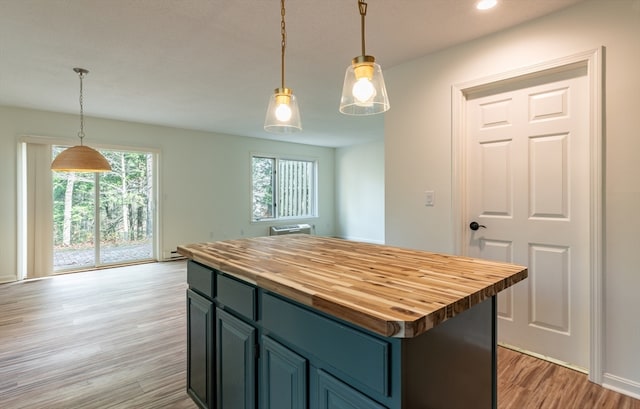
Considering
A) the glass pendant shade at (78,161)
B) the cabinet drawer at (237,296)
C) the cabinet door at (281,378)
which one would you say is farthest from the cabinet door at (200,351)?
the glass pendant shade at (78,161)

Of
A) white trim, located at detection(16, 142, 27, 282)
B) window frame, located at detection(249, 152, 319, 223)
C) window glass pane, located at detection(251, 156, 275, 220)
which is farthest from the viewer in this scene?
window glass pane, located at detection(251, 156, 275, 220)

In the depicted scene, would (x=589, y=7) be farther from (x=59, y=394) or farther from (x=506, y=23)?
(x=59, y=394)

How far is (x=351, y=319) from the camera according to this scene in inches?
33.5

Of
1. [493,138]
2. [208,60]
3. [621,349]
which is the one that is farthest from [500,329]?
[208,60]

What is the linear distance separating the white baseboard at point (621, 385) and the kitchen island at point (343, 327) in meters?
1.27

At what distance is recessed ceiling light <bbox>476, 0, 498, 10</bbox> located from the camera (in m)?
2.08

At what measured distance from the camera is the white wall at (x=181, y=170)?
14.8ft

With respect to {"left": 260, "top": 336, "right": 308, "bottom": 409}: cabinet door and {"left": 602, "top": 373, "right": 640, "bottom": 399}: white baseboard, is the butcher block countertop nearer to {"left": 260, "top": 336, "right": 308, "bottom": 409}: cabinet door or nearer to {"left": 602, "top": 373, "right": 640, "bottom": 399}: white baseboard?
{"left": 260, "top": 336, "right": 308, "bottom": 409}: cabinet door

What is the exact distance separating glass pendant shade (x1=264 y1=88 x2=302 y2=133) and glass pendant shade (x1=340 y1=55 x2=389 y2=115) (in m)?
0.40

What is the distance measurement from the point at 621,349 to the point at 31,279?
6.57 metres

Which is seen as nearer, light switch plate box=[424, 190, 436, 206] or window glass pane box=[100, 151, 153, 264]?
light switch plate box=[424, 190, 436, 206]

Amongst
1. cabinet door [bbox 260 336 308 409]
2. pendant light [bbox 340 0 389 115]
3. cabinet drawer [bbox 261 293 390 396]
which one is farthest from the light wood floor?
pendant light [bbox 340 0 389 115]

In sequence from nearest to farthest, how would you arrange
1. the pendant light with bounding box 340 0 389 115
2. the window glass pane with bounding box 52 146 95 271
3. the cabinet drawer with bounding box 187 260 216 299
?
1. the pendant light with bounding box 340 0 389 115
2. the cabinet drawer with bounding box 187 260 216 299
3. the window glass pane with bounding box 52 146 95 271

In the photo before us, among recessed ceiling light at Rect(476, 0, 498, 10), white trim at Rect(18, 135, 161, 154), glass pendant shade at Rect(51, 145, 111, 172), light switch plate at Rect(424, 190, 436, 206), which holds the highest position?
recessed ceiling light at Rect(476, 0, 498, 10)
